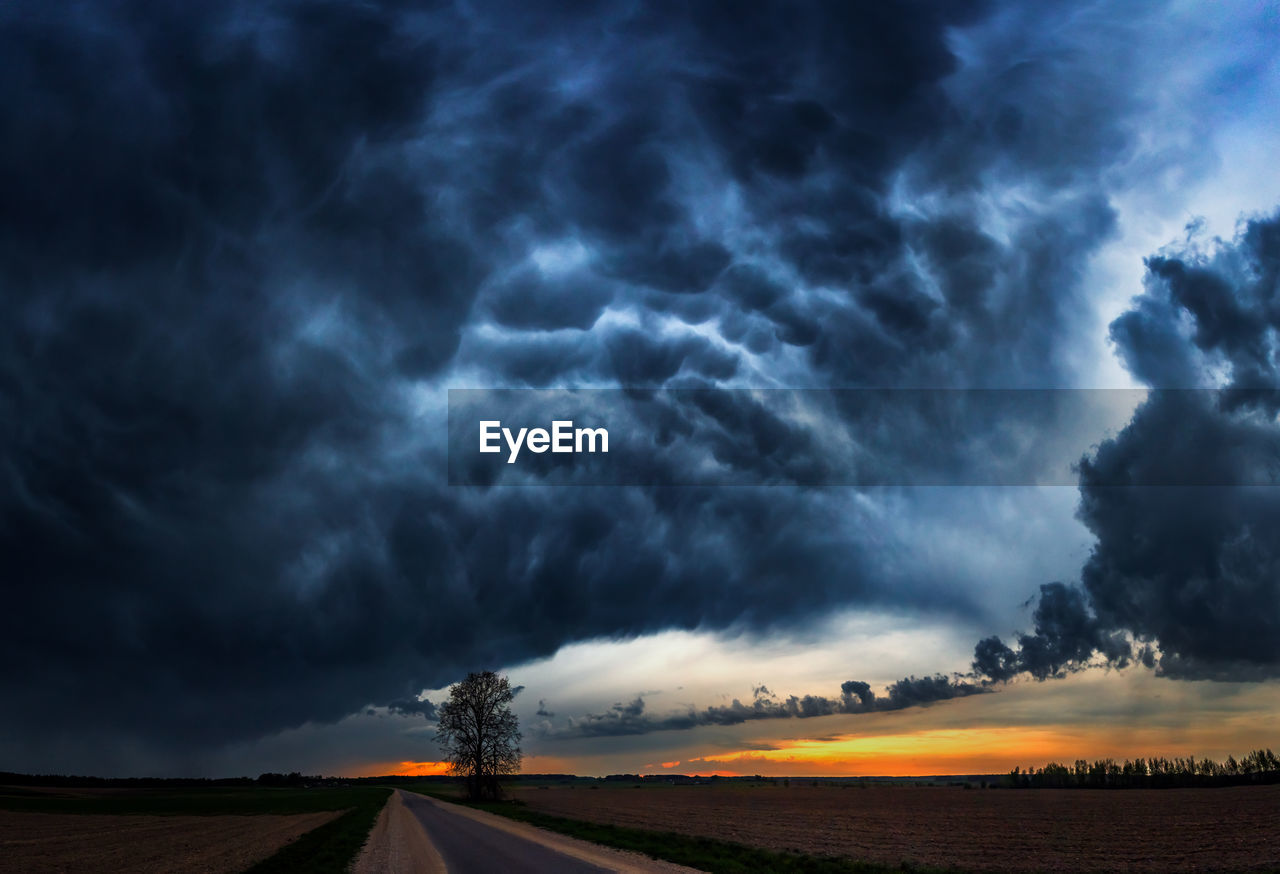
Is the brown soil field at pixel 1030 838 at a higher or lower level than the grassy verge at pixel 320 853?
lower

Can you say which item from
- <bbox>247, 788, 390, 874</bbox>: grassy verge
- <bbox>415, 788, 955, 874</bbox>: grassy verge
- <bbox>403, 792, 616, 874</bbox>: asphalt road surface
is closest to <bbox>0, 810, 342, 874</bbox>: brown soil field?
<bbox>247, 788, 390, 874</bbox>: grassy verge

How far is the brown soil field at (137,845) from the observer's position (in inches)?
1136

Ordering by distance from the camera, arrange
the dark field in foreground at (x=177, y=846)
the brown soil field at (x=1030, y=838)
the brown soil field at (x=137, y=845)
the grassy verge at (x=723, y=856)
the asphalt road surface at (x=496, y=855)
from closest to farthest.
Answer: the asphalt road surface at (x=496, y=855), the grassy verge at (x=723, y=856), the dark field in foreground at (x=177, y=846), the brown soil field at (x=137, y=845), the brown soil field at (x=1030, y=838)

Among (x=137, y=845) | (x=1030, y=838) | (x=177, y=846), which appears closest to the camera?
(x=177, y=846)

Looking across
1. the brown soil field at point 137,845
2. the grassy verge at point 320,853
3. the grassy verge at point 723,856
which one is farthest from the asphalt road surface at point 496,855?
the brown soil field at point 137,845

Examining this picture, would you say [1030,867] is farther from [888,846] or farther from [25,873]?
[25,873]

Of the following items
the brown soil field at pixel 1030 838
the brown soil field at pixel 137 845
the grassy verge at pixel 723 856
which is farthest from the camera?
the brown soil field at pixel 1030 838

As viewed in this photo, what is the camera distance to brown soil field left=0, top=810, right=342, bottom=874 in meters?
28.9

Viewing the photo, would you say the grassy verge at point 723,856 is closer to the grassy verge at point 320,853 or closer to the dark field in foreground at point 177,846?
the grassy verge at point 320,853

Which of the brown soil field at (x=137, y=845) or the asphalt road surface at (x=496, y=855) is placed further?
the brown soil field at (x=137, y=845)

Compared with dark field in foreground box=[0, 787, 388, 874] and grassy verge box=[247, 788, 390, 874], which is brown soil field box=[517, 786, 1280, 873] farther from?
dark field in foreground box=[0, 787, 388, 874]

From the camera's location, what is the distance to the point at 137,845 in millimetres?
38562

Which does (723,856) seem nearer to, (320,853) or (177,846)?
(320,853)

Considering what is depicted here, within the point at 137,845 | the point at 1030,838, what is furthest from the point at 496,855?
the point at 1030,838
